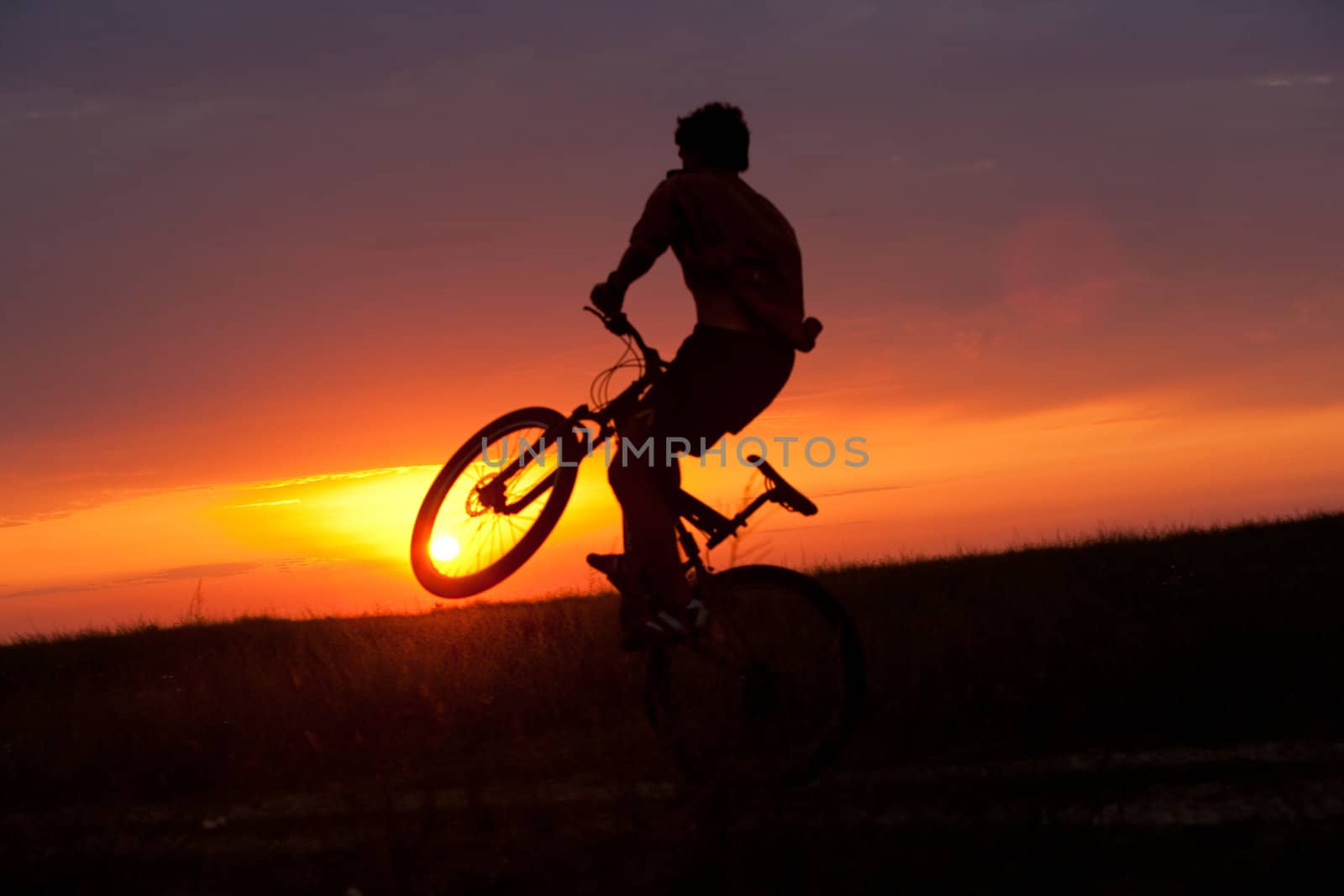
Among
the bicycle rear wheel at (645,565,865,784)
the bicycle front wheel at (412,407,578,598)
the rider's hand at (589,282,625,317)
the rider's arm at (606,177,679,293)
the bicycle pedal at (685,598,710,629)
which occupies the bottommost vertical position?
the bicycle rear wheel at (645,565,865,784)

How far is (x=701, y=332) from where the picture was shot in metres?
→ 4.86

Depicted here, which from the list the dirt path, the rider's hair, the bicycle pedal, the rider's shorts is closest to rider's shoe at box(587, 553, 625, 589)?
the bicycle pedal

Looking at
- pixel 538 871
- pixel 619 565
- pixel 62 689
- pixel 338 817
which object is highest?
pixel 62 689

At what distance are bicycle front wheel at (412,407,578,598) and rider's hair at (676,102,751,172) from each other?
141cm

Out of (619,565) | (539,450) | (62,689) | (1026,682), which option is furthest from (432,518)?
(62,689)

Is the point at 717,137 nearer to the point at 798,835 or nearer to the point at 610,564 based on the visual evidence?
the point at 610,564

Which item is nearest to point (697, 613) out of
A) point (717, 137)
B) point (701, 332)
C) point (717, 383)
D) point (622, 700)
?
point (717, 383)

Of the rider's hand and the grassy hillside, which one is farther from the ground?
the rider's hand

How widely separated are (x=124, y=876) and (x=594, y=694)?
363 centimetres

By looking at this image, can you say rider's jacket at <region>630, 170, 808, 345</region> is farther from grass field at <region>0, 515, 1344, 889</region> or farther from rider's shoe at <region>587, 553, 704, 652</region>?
grass field at <region>0, 515, 1344, 889</region>

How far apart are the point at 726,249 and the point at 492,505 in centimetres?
178

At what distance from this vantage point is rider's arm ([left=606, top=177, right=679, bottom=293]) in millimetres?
4805

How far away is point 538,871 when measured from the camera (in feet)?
12.9

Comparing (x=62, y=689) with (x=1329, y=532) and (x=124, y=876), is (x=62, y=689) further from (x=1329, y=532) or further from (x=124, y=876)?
(x=1329, y=532)
